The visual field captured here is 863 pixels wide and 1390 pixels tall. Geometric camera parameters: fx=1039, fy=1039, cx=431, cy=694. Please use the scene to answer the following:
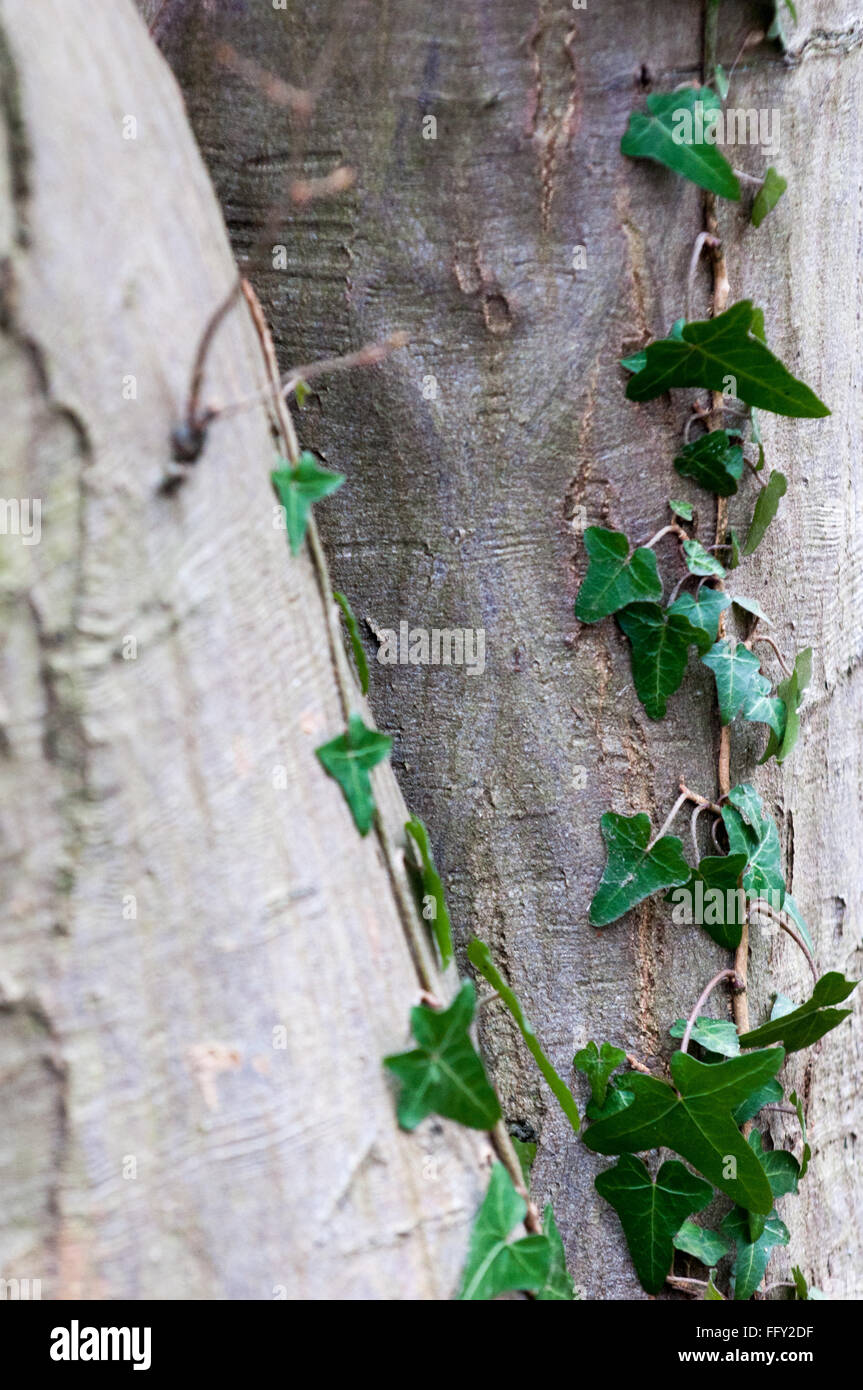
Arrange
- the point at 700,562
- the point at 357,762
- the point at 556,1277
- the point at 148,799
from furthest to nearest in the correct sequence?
the point at 700,562 < the point at 556,1277 < the point at 357,762 < the point at 148,799

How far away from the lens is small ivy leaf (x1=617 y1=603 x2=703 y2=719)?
89 cm

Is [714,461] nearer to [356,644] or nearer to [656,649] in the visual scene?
[656,649]

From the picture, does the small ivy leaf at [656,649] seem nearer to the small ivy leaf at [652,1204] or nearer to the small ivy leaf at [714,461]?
the small ivy leaf at [714,461]

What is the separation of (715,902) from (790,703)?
0.19 meters

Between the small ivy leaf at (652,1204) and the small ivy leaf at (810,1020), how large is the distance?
0.13m

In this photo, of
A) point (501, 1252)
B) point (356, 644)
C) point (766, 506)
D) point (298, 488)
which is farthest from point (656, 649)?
point (501, 1252)

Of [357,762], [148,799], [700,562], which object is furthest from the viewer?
[700,562]

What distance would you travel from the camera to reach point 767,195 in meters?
0.89

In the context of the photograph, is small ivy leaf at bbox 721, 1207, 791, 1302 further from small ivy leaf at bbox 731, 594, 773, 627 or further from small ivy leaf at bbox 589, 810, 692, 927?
small ivy leaf at bbox 731, 594, 773, 627

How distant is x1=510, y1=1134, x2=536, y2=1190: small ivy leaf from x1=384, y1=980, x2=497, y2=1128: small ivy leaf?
9.5 inches

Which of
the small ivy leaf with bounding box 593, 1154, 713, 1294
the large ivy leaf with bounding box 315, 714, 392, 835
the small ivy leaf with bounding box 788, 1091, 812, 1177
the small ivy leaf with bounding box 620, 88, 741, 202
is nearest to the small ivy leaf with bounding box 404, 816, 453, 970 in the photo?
the large ivy leaf with bounding box 315, 714, 392, 835

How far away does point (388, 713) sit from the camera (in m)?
0.94

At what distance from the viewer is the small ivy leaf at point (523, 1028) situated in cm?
82

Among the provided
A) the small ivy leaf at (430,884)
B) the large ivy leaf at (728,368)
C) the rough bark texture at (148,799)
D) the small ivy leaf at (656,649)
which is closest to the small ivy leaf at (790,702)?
the small ivy leaf at (656,649)
